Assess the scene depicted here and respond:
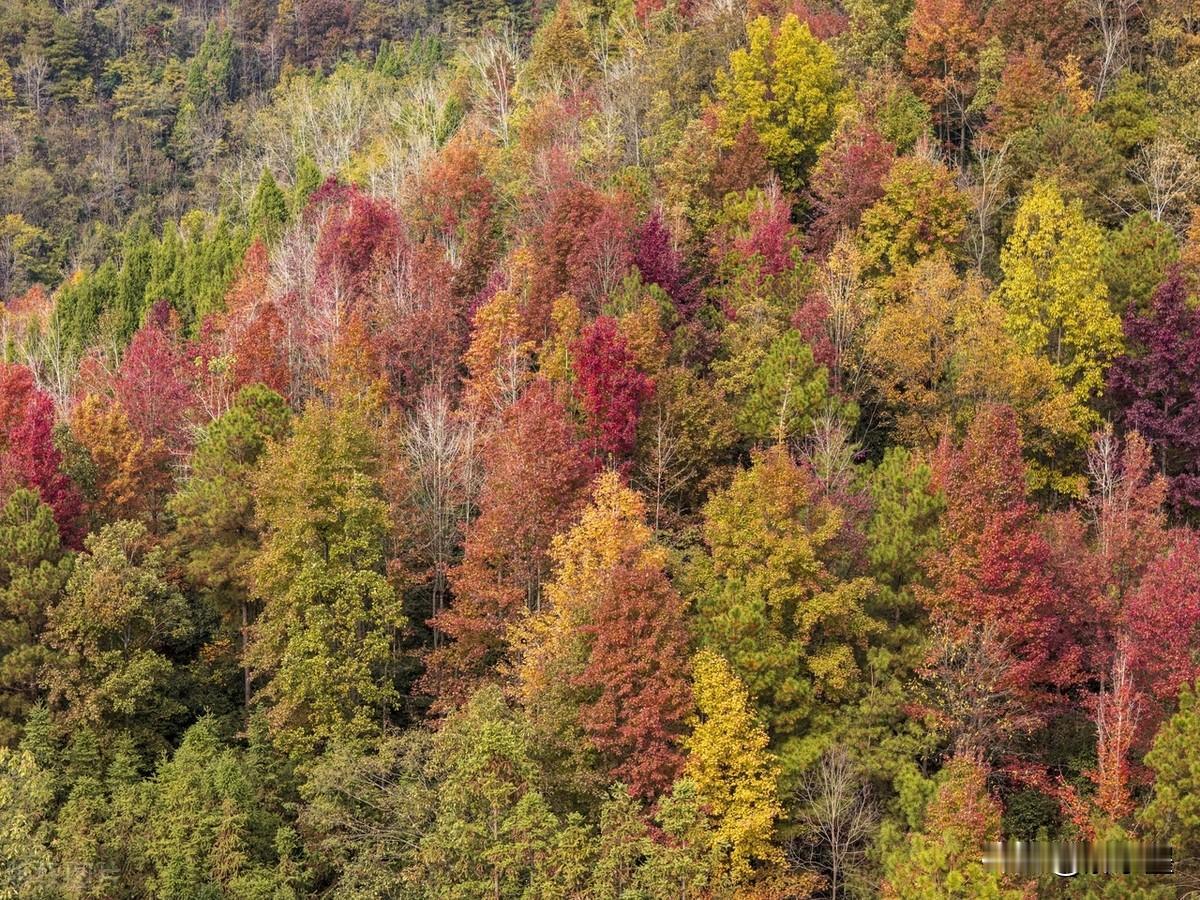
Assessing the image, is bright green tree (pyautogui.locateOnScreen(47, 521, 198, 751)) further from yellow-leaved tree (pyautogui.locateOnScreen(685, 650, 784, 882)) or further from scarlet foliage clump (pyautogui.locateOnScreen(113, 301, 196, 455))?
yellow-leaved tree (pyautogui.locateOnScreen(685, 650, 784, 882))

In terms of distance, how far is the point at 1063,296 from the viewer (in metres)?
53.4

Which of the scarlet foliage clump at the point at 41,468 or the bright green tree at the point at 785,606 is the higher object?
the scarlet foliage clump at the point at 41,468

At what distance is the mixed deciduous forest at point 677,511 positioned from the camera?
41.5 meters

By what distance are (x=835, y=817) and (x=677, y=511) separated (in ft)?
46.8

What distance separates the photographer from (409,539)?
52.2 metres

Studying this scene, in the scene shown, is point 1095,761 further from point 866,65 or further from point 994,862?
point 866,65

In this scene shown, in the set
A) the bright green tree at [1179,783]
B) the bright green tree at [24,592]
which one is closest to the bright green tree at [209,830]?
the bright green tree at [24,592]

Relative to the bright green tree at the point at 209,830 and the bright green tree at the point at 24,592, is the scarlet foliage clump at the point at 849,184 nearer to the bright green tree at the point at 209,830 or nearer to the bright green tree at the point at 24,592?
the bright green tree at the point at 209,830

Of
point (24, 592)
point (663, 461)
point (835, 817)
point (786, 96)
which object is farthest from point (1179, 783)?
point (786, 96)

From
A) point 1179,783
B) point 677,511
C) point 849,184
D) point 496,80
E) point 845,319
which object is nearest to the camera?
point 1179,783

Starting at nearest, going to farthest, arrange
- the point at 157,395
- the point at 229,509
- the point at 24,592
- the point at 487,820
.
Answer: the point at 487,820, the point at 24,592, the point at 229,509, the point at 157,395

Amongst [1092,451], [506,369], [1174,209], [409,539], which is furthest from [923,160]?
[409,539]

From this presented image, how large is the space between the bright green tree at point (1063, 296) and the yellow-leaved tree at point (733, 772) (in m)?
19.3

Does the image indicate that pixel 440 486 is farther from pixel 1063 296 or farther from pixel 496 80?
pixel 496 80
